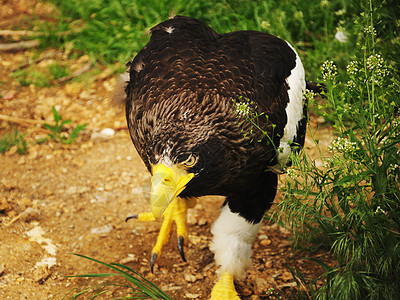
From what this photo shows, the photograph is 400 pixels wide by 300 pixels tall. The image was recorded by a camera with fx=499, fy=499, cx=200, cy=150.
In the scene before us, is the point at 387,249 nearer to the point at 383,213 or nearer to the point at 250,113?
the point at 383,213

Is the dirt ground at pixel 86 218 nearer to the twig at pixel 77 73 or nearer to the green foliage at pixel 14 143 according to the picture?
the green foliage at pixel 14 143

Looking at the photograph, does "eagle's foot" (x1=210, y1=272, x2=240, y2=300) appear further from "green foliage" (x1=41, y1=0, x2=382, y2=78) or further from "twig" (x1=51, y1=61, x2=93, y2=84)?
"twig" (x1=51, y1=61, x2=93, y2=84)

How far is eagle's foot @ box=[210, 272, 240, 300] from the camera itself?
126 inches

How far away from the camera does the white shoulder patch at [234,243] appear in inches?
130

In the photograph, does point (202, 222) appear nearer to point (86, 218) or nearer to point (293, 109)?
point (86, 218)

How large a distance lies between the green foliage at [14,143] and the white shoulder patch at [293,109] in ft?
8.56

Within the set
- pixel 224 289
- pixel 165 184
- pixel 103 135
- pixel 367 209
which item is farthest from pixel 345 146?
pixel 103 135

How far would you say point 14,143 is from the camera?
4582 mm

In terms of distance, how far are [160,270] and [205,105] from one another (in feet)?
4.84

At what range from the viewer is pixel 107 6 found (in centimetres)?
567

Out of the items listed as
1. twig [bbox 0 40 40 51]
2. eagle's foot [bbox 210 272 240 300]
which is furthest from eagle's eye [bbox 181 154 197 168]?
twig [bbox 0 40 40 51]

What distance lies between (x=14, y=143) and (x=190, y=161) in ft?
8.79

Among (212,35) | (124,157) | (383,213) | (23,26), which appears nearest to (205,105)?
(212,35)

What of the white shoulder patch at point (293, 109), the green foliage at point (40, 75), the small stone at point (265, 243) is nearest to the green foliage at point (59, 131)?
the green foliage at point (40, 75)
